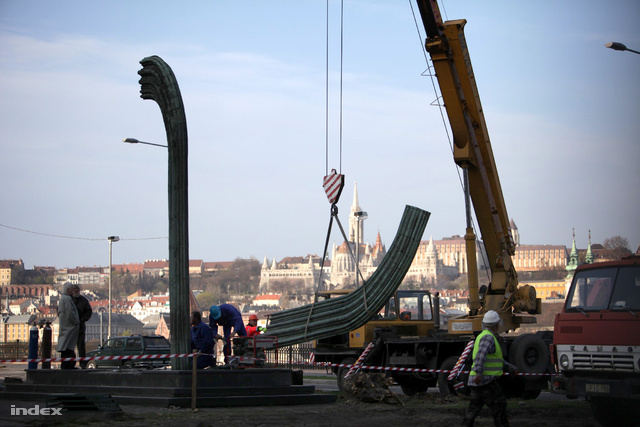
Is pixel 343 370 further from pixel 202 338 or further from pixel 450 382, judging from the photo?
pixel 202 338

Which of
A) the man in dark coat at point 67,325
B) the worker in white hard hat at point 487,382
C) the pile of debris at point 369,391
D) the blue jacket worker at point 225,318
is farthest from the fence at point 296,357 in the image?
the worker in white hard hat at point 487,382

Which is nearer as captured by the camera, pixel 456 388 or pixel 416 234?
pixel 456 388

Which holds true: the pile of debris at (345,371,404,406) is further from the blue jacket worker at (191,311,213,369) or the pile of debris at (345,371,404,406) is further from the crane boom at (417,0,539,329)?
the crane boom at (417,0,539,329)

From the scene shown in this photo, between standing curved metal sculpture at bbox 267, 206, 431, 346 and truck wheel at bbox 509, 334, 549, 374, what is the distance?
278cm

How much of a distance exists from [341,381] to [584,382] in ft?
30.0

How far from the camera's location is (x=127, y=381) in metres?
14.6

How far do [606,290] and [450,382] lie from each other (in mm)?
6111

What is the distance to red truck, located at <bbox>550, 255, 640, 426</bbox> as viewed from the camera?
11844 mm

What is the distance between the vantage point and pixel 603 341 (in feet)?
39.8

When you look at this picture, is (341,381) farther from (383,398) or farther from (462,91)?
(462,91)

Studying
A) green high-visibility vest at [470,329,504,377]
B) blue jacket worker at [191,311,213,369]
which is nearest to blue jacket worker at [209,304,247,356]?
blue jacket worker at [191,311,213,369]

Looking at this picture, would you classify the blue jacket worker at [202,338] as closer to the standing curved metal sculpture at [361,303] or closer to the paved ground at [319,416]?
the standing curved metal sculpture at [361,303]

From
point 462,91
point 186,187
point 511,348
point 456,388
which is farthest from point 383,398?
point 462,91

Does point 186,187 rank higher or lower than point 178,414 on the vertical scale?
higher
